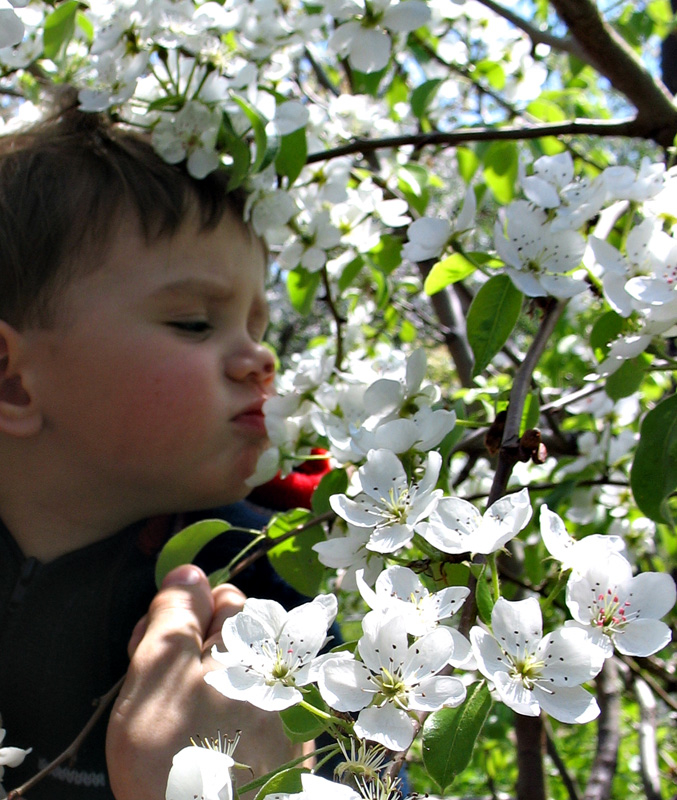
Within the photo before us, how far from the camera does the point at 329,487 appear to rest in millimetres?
984

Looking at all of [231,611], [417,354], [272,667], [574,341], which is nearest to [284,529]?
[231,611]

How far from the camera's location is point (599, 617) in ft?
2.05

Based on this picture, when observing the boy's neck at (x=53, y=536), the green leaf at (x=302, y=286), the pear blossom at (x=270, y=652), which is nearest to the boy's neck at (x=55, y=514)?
the boy's neck at (x=53, y=536)

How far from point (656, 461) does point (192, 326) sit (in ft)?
2.23

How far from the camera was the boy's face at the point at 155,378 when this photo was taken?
3.86 ft

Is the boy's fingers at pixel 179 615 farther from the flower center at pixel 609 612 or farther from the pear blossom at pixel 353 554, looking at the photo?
the flower center at pixel 609 612

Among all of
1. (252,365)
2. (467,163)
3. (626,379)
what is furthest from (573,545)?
(467,163)

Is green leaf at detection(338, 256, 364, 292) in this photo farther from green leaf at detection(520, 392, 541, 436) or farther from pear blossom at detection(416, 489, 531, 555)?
pear blossom at detection(416, 489, 531, 555)

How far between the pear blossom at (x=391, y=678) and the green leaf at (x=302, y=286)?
904 mm

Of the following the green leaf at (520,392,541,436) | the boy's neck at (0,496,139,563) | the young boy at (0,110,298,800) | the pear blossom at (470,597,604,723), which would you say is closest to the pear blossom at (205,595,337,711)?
the pear blossom at (470,597,604,723)

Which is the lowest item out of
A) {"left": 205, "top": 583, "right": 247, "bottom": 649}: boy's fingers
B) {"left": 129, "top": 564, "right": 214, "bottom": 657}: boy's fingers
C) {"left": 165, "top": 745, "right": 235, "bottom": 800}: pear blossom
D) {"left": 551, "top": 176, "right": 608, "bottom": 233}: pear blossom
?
{"left": 205, "top": 583, "right": 247, "bottom": 649}: boy's fingers

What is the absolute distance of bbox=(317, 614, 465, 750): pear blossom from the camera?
0.56 metres

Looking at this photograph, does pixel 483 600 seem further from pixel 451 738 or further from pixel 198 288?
pixel 198 288

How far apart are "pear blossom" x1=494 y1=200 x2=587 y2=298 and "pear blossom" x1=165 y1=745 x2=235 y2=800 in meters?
0.55
